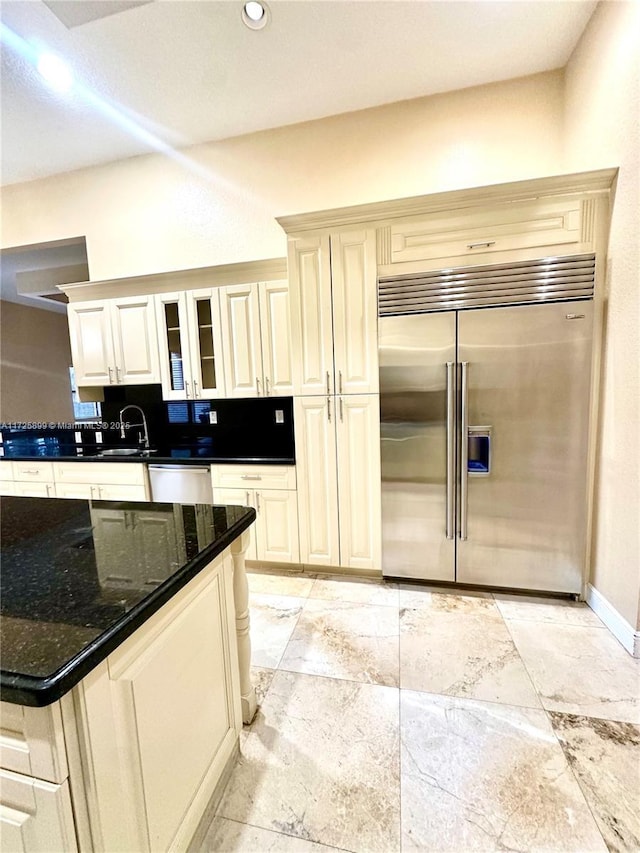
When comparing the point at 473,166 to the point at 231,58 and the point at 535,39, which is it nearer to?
the point at 535,39

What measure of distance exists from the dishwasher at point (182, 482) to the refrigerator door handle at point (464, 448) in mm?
1749

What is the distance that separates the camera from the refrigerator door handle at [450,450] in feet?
7.48

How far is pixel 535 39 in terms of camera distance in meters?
2.23

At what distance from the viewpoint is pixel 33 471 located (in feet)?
10.5

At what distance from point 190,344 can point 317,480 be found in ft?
4.82

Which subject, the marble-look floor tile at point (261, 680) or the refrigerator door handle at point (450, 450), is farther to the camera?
the refrigerator door handle at point (450, 450)

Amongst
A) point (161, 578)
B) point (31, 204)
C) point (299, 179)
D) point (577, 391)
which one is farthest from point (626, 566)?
point (31, 204)

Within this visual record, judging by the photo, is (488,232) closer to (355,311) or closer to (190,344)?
(355,311)

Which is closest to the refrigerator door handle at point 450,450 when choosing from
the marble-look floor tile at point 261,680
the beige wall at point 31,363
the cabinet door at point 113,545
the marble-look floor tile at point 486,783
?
the marble-look floor tile at point 486,783

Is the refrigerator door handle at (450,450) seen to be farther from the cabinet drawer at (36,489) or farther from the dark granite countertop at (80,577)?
the cabinet drawer at (36,489)

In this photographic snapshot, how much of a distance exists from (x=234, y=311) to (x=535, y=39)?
2.45 meters

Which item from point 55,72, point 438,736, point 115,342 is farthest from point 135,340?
point 438,736

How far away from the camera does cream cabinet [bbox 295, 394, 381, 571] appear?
2.50 meters

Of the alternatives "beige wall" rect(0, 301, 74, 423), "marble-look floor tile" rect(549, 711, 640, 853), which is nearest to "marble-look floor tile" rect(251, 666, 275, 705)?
"marble-look floor tile" rect(549, 711, 640, 853)
